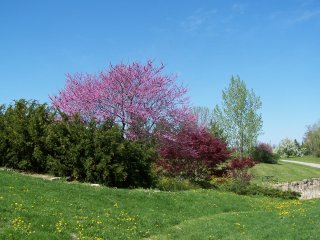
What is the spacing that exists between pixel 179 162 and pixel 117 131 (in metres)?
6.54

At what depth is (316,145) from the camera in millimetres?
79500

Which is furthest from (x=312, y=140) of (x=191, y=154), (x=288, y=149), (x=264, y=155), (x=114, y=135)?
(x=114, y=135)

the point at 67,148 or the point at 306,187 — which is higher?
the point at 67,148

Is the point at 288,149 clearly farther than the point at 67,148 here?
Yes

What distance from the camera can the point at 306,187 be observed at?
2980cm

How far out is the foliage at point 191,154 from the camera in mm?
24906

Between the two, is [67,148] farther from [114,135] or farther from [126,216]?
[126,216]

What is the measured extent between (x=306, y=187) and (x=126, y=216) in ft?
65.1

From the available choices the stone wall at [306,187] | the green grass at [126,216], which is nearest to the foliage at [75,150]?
the green grass at [126,216]

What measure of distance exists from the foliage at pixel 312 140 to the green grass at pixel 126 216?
6665 centimetres

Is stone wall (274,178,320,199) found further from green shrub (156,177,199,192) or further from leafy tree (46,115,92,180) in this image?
leafy tree (46,115,92,180)

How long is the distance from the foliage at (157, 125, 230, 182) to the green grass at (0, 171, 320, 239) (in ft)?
24.5

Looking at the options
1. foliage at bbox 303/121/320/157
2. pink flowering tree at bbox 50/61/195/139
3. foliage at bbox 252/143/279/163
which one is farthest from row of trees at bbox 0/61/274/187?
foliage at bbox 303/121/320/157

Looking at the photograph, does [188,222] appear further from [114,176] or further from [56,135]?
[56,135]
